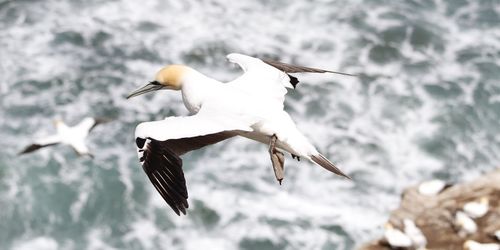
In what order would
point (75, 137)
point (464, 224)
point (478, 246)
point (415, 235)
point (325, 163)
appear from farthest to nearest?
point (75, 137)
point (415, 235)
point (464, 224)
point (478, 246)
point (325, 163)

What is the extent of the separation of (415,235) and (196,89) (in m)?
3.29

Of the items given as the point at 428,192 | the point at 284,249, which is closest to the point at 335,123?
the point at 284,249

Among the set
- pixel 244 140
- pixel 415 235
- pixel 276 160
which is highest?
pixel 276 160

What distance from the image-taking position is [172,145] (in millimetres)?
5633

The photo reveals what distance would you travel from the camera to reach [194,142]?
5.66 metres

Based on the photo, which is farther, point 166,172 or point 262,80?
point 262,80

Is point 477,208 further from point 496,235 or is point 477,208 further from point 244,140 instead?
point 244,140

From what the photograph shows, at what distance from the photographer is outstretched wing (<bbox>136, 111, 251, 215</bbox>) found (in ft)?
18.0

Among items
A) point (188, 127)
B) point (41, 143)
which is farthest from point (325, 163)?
point (41, 143)

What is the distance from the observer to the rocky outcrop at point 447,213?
347 inches

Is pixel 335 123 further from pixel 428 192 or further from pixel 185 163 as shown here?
pixel 428 192

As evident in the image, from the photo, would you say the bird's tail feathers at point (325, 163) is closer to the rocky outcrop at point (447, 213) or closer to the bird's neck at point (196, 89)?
the bird's neck at point (196, 89)

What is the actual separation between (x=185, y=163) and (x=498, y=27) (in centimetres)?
636

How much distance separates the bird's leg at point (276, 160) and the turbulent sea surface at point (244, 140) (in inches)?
209
